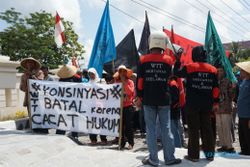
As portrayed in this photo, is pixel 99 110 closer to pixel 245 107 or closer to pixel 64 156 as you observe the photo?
pixel 64 156

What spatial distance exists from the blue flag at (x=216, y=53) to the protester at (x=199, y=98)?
7.00 feet

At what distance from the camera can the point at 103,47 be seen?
9.15m

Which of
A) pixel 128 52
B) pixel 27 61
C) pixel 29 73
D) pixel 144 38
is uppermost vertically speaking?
pixel 144 38

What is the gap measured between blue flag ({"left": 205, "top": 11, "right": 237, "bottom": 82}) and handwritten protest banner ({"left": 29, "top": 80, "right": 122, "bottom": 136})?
2105 mm

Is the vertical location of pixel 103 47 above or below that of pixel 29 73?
above

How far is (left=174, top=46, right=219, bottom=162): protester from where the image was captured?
5.57 m

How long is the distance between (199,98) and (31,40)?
1319 inches

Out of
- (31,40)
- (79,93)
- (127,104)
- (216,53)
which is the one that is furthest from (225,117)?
(31,40)

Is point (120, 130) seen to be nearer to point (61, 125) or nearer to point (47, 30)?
point (61, 125)

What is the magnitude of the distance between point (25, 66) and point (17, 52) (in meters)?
29.7

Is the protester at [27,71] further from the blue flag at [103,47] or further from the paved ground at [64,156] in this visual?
the paved ground at [64,156]

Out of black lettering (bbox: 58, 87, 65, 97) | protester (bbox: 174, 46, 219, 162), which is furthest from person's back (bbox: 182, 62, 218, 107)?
black lettering (bbox: 58, 87, 65, 97)

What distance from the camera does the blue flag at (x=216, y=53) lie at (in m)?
7.64

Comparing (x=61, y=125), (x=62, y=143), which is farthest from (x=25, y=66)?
(x=62, y=143)
